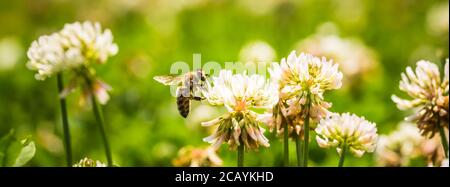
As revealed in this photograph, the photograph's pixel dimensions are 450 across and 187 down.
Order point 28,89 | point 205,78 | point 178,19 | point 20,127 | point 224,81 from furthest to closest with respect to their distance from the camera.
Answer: point 178,19 < point 28,89 < point 20,127 < point 205,78 < point 224,81

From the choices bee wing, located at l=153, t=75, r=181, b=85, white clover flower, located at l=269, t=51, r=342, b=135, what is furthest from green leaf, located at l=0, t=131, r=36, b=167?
white clover flower, located at l=269, t=51, r=342, b=135

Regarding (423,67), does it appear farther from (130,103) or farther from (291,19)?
(291,19)

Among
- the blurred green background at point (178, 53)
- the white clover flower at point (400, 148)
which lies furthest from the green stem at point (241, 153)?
the blurred green background at point (178, 53)

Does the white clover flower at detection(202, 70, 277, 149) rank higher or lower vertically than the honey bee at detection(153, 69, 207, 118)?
lower

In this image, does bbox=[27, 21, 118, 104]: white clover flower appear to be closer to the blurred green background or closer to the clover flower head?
the clover flower head

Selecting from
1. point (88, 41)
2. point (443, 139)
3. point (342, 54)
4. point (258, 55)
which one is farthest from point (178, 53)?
point (443, 139)
